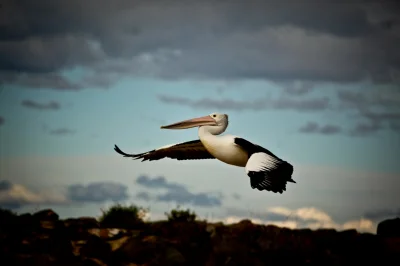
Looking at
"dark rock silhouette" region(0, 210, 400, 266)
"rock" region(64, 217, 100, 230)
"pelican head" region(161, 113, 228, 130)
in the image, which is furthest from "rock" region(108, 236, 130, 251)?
"pelican head" region(161, 113, 228, 130)

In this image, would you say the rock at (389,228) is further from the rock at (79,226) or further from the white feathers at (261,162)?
the rock at (79,226)

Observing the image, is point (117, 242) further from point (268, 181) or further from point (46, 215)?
point (268, 181)

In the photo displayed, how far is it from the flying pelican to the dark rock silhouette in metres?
1.49

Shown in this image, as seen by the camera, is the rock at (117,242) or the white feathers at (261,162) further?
the white feathers at (261,162)

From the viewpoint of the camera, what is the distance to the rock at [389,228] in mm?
13516

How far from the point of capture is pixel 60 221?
13.4m

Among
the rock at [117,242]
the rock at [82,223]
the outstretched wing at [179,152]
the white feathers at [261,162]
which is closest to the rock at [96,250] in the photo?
the rock at [117,242]

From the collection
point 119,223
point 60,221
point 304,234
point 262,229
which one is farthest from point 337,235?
point 60,221

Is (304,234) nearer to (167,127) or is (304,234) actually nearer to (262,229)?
(262,229)

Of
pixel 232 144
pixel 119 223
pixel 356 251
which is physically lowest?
pixel 356 251

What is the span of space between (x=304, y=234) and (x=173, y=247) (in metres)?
3.22

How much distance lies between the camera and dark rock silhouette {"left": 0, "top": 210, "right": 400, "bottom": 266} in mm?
10984

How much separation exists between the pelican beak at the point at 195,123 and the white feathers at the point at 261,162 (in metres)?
2.51

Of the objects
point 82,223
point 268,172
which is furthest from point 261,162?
point 82,223
